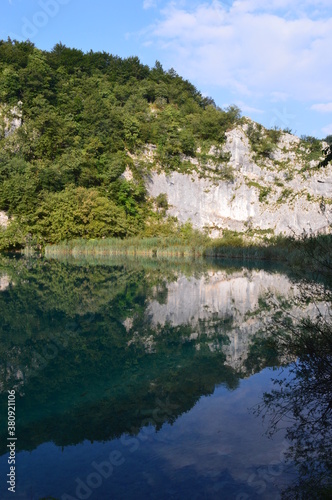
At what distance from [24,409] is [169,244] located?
29.1 meters

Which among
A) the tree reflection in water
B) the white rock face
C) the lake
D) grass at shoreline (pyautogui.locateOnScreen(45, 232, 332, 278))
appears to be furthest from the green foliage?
the tree reflection in water

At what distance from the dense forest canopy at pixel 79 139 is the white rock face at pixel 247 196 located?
8.51 ft

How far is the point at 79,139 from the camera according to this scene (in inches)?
1848

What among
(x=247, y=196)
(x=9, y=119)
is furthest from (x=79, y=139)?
(x=247, y=196)

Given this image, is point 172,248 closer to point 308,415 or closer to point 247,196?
point 247,196

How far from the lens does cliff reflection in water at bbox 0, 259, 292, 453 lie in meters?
5.28

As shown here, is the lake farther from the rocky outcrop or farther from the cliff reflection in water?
the rocky outcrop

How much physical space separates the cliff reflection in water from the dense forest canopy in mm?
24724

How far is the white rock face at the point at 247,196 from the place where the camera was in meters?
47.4

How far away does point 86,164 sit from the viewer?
45750 millimetres

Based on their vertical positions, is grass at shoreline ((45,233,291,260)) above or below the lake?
above

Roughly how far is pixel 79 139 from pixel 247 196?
19.2 metres

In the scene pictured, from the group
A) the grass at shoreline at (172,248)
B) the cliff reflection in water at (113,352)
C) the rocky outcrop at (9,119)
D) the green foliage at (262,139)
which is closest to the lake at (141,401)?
the cliff reflection in water at (113,352)

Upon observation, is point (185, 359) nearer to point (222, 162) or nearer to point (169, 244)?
point (169, 244)
